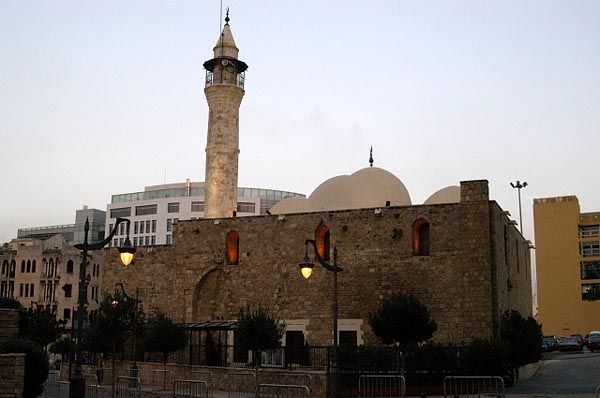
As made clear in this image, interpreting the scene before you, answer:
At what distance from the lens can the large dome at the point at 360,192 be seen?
28.8m

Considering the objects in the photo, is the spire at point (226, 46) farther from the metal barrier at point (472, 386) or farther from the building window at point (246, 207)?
the building window at point (246, 207)

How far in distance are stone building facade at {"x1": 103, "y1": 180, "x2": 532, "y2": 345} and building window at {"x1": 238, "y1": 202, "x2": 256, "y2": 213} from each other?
4297 cm

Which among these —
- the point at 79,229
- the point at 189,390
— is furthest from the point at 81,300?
the point at 79,229

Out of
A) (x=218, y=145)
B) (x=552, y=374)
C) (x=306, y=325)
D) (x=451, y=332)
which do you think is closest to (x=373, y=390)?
(x=451, y=332)

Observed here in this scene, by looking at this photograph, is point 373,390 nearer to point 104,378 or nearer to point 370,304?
point 370,304

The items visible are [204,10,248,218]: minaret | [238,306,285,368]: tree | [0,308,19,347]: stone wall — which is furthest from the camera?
[204,10,248,218]: minaret

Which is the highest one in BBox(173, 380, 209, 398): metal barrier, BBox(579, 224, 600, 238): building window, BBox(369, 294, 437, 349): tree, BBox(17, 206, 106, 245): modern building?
BBox(17, 206, 106, 245): modern building

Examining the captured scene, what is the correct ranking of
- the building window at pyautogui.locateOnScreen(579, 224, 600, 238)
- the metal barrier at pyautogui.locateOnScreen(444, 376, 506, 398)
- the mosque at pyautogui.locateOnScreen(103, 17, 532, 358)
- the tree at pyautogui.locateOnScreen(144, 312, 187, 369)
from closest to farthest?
the metal barrier at pyautogui.locateOnScreen(444, 376, 506, 398) < the tree at pyautogui.locateOnScreen(144, 312, 187, 369) < the mosque at pyautogui.locateOnScreen(103, 17, 532, 358) < the building window at pyautogui.locateOnScreen(579, 224, 600, 238)

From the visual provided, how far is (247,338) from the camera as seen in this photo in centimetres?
1992

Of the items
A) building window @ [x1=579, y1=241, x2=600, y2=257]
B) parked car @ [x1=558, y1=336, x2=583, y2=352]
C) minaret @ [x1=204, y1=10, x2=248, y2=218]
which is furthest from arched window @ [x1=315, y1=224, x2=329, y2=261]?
building window @ [x1=579, y1=241, x2=600, y2=257]

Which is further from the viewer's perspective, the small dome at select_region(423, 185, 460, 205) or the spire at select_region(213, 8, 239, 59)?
the spire at select_region(213, 8, 239, 59)

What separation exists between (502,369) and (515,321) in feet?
13.0

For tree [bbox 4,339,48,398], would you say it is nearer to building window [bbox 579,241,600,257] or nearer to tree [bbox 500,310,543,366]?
tree [bbox 500,310,543,366]

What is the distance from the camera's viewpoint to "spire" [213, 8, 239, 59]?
33.5 meters
